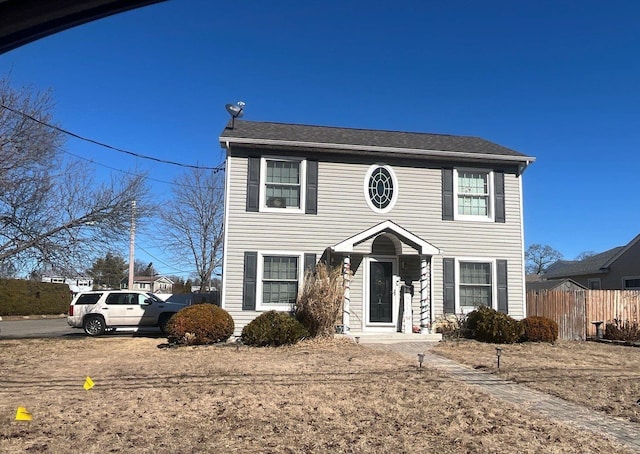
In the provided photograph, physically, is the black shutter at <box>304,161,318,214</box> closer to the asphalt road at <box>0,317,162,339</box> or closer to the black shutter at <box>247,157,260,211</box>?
the black shutter at <box>247,157,260,211</box>

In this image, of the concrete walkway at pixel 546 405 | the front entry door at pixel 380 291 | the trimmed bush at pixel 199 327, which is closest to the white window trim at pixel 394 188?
the front entry door at pixel 380 291

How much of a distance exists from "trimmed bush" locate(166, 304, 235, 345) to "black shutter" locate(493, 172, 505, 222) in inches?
343

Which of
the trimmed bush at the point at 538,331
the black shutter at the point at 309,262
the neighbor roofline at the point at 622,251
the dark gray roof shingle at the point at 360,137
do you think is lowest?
the trimmed bush at the point at 538,331

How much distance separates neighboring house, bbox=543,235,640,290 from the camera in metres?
24.9

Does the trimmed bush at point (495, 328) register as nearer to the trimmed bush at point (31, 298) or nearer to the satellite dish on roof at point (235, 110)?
the satellite dish on roof at point (235, 110)

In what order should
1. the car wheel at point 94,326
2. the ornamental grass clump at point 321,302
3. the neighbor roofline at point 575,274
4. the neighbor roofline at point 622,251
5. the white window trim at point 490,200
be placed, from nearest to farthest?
the ornamental grass clump at point 321,302, the white window trim at point 490,200, the car wheel at point 94,326, the neighbor roofline at point 622,251, the neighbor roofline at point 575,274

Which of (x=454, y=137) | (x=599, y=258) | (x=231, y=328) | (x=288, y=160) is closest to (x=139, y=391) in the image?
(x=231, y=328)

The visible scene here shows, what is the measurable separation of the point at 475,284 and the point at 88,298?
1256cm

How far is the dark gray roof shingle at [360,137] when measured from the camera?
1491 cm

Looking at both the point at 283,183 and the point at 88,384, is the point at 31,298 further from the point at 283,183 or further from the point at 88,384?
the point at 88,384

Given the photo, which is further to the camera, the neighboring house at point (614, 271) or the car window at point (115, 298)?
the neighboring house at point (614, 271)

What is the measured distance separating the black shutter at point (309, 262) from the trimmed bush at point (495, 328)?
188 inches

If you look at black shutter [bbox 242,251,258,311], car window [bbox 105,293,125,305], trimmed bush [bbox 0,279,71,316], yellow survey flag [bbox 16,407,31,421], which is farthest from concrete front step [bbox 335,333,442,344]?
trimmed bush [bbox 0,279,71,316]

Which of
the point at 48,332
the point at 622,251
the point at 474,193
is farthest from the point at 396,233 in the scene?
the point at 622,251
